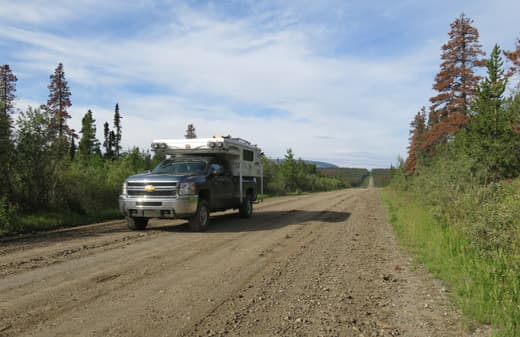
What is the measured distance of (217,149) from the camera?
497 inches

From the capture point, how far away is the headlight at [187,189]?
1045 cm

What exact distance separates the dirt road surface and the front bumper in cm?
85

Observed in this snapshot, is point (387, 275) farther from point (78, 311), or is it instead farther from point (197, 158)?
point (197, 158)

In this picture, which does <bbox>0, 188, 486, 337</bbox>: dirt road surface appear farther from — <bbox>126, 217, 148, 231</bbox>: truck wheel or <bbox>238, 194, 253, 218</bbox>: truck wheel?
<bbox>238, 194, 253, 218</bbox>: truck wheel

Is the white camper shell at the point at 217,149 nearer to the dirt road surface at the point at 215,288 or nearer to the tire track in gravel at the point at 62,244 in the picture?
the tire track in gravel at the point at 62,244

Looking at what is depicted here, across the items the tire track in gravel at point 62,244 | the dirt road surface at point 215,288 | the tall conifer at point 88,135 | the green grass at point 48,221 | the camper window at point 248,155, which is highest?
the tall conifer at point 88,135

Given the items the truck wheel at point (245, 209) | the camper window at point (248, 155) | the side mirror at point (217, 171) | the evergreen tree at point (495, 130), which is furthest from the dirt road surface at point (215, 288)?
the evergreen tree at point (495, 130)

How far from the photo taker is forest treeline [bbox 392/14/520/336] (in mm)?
4848

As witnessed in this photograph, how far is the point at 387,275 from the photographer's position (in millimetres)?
6309

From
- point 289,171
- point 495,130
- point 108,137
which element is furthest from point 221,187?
point 108,137

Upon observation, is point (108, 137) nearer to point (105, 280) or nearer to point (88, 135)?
point (88, 135)

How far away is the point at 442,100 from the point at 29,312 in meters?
36.3

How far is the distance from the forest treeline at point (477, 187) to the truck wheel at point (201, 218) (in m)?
5.68

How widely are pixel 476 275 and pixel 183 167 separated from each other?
8691mm
